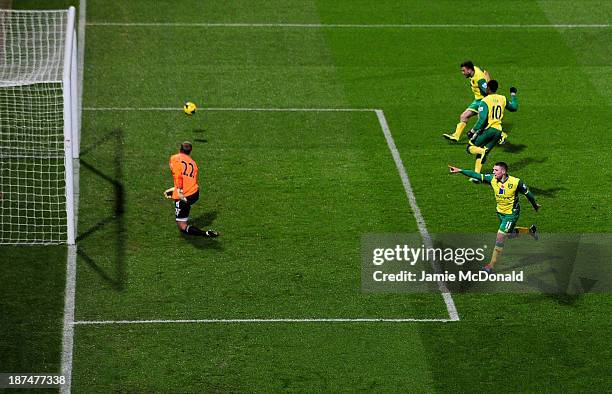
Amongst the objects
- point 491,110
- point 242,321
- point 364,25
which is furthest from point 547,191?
point 364,25

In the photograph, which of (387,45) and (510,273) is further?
(387,45)

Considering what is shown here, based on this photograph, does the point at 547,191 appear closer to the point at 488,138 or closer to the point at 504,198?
the point at 488,138

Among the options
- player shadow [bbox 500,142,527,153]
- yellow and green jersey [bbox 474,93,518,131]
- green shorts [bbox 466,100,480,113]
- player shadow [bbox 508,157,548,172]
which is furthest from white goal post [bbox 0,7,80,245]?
player shadow [bbox 500,142,527,153]

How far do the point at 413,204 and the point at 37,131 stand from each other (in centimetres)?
804

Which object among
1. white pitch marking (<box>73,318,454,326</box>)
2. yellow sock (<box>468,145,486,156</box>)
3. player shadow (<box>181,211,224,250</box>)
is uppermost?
yellow sock (<box>468,145,486,156</box>)

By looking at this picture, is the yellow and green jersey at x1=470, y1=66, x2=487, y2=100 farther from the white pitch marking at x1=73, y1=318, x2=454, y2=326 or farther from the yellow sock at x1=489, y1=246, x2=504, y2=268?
the white pitch marking at x1=73, y1=318, x2=454, y2=326

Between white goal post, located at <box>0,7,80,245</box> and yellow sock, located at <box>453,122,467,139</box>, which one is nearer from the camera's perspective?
white goal post, located at <box>0,7,80,245</box>

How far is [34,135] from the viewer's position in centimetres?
2609

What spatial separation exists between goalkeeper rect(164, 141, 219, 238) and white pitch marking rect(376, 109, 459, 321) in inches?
142

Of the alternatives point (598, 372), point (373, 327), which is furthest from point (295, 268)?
point (598, 372)

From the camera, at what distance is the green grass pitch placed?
1839 cm

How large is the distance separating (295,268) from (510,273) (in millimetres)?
3475

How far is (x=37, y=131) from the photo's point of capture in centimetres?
2645

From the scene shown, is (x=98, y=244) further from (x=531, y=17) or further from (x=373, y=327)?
(x=531, y=17)
